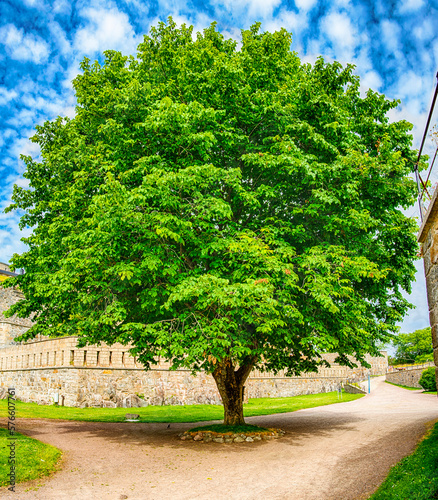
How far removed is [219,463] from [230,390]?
5.07 metres

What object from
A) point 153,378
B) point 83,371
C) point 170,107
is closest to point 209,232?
point 170,107

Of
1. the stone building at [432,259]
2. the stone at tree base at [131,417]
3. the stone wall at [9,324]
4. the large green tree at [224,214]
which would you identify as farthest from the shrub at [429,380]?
the stone wall at [9,324]

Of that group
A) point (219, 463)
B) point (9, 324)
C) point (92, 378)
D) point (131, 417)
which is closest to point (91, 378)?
point (92, 378)

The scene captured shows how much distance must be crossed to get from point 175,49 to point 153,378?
20.6 meters

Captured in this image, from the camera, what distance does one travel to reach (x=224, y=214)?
11422mm

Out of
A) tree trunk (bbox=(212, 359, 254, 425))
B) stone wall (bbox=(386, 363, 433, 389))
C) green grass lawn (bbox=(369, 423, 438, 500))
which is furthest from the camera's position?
stone wall (bbox=(386, 363, 433, 389))

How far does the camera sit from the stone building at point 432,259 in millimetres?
6227

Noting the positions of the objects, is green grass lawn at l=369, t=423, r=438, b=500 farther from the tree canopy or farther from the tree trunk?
the tree canopy

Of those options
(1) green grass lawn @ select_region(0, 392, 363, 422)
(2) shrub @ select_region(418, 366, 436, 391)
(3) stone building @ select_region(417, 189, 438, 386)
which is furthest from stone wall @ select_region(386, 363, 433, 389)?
(3) stone building @ select_region(417, 189, 438, 386)

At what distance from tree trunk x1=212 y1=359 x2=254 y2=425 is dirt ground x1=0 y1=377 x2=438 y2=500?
76.5 inches

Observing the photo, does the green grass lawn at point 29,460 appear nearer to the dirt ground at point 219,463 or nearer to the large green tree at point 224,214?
the dirt ground at point 219,463

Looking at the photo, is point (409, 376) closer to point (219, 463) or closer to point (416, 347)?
point (416, 347)

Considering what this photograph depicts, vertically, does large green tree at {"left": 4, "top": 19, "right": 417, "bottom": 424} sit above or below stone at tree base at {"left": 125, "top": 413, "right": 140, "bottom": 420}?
above

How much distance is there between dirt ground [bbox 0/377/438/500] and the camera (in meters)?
7.93
